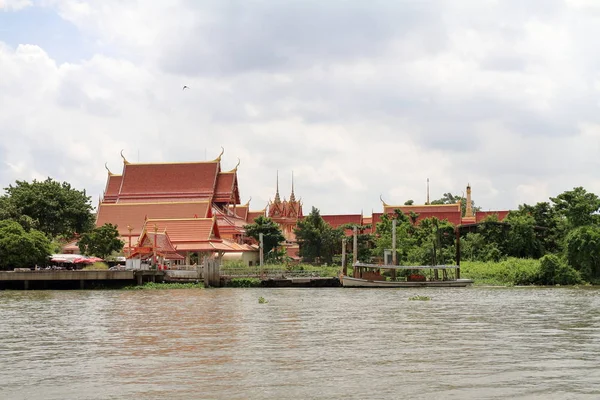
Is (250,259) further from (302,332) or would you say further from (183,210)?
(302,332)

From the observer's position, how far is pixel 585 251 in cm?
4797

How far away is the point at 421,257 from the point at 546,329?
3243 cm

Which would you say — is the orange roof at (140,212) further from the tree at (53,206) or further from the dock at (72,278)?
the dock at (72,278)

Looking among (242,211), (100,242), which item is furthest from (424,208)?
(100,242)

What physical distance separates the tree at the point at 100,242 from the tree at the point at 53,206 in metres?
4.97

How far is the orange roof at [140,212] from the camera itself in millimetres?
64312

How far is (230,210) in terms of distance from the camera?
74.7 m

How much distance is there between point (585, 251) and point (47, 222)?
1305 inches

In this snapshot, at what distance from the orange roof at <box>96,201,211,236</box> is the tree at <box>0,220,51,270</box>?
15356 millimetres

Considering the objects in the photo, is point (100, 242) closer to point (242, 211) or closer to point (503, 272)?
point (503, 272)

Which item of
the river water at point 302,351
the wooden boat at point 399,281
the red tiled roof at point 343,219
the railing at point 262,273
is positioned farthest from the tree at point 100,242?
the red tiled roof at point 343,219

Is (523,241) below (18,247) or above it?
above

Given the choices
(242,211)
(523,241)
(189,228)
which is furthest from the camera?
(242,211)

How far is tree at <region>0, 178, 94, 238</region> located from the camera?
191 ft
